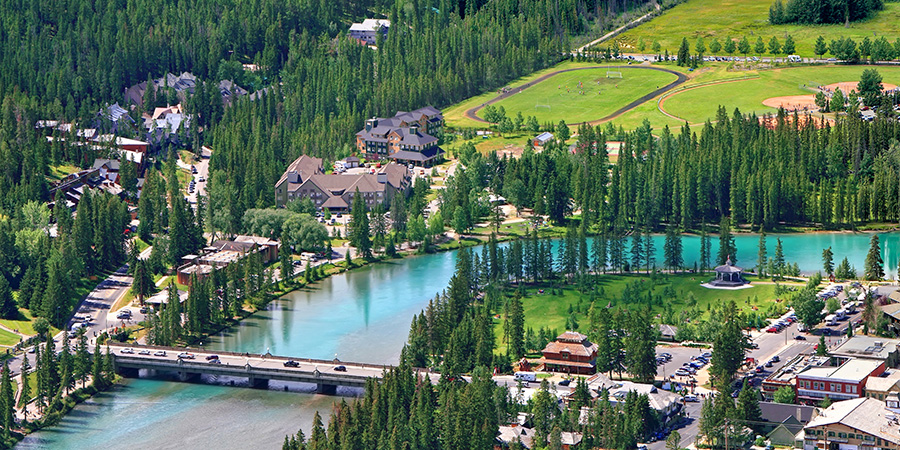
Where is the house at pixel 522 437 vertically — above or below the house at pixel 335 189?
below

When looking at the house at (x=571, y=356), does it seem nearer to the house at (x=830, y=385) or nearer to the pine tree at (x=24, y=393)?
the house at (x=830, y=385)

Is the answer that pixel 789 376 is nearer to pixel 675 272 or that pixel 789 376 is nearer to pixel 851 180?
pixel 675 272

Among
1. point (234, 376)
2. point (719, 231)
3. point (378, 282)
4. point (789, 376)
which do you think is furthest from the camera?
point (719, 231)

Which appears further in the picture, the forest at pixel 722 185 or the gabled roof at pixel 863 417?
the forest at pixel 722 185

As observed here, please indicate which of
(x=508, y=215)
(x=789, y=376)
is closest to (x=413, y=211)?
(x=508, y=215)

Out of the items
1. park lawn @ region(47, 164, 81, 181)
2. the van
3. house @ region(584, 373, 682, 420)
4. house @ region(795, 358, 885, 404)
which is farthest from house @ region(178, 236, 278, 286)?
house @ region(795, 358, 885, 404)

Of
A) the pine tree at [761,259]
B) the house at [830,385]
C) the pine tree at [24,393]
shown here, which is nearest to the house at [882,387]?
the house at [830,385]
